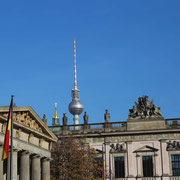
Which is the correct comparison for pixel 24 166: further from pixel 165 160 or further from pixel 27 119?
pixel 165 160

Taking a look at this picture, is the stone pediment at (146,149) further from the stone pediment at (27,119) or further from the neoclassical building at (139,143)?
the stone pediment at (27,119)

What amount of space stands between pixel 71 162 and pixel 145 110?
17031 mm

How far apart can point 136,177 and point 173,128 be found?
1064cm

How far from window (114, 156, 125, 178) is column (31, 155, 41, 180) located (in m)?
24.0

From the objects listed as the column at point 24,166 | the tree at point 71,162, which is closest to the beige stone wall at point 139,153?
the tree at point 71,162

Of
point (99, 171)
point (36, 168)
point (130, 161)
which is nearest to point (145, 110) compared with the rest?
point (130, 161)

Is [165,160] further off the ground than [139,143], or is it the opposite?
[139,143]

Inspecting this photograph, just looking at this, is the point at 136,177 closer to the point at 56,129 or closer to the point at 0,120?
the point at 56,129

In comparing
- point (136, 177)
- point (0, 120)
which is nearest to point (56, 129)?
point (136, 177)

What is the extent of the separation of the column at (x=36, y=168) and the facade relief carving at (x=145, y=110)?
27.2 meters

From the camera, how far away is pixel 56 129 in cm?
8369

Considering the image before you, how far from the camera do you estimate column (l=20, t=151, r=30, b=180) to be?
170ft

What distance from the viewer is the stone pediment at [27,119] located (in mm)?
49625

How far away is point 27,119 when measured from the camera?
54.2 m
